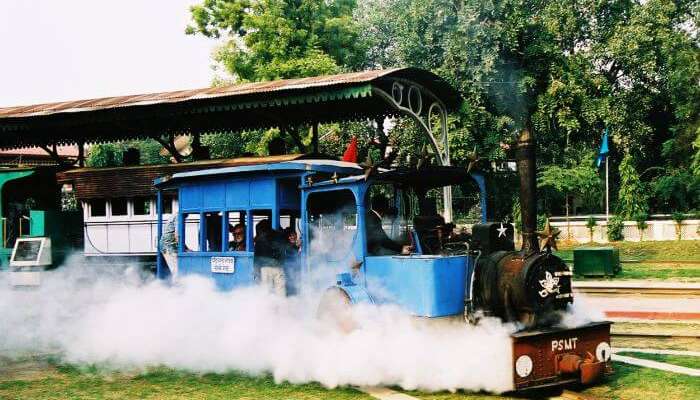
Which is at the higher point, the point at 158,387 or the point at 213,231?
the point at 213,231

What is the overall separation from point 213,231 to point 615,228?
2680 centimetres

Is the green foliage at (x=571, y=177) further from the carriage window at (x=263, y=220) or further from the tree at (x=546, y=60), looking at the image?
the carriage window at (x=263, y=220)

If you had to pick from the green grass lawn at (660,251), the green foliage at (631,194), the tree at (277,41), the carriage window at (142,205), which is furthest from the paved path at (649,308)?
the green foliage at (631,194)

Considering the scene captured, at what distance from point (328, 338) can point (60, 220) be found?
10995mm

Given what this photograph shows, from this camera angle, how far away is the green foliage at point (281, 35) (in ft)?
96.3

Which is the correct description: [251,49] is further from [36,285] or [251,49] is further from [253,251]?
[253,251]

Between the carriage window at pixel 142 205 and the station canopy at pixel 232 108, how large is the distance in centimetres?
183

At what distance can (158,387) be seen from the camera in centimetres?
752

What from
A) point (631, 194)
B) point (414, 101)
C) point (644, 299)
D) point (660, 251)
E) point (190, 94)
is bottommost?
point (644, 299)

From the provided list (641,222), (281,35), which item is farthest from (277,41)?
(641,222)

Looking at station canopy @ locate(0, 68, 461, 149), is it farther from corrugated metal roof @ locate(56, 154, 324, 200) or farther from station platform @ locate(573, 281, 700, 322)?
→ station platform @ locate(573, 281, 700, 322)

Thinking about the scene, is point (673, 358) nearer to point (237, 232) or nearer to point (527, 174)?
point (527, 174)

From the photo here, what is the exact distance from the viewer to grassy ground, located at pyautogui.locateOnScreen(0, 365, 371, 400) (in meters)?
7.08

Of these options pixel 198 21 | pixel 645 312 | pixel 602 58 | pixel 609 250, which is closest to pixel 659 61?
pixel 602 58
